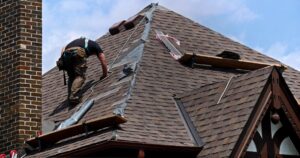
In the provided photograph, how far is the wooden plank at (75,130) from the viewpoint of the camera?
15.7 m

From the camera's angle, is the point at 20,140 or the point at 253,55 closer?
the point at 20,140

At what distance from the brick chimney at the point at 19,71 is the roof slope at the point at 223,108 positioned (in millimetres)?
2648

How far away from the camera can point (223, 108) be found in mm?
16516

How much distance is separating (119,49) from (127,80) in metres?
2.20

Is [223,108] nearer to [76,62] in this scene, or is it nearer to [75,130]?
[75,130]

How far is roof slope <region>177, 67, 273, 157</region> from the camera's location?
15758mm

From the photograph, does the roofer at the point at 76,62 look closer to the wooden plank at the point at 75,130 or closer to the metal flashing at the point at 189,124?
the wooden plank at the point at 75,130

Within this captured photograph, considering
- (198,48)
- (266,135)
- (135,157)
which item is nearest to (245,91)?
(266,135)

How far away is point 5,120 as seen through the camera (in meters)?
17.9

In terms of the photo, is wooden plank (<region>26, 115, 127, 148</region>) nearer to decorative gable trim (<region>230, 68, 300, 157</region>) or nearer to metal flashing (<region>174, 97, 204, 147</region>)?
metal flashing (<region>174, 97, 204, 147</region>)

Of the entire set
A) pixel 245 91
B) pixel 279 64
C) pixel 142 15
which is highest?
pixel 142 15

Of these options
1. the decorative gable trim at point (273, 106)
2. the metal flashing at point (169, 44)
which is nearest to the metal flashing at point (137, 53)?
the metal flashing at point (169, 44)

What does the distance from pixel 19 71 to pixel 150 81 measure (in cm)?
228

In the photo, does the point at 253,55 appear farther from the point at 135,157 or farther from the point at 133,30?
the point at 135,157
